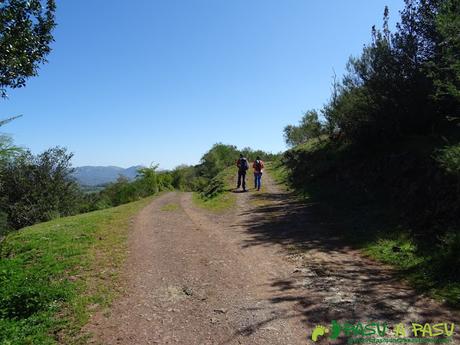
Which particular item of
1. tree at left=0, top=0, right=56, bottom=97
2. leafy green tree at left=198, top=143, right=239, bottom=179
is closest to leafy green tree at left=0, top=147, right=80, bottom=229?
leafy green tree at left=198, top=143, right=239, bottom=179

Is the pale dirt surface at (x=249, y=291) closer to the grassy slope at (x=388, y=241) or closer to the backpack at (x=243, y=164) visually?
the grassy slope at (x=388, y=241)

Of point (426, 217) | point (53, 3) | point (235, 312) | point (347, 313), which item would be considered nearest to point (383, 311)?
point (347, 313)

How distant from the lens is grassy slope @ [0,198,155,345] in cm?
605

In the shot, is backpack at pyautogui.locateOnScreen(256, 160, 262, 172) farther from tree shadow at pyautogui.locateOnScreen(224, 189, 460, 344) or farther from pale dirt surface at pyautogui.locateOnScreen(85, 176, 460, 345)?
pale dirt surface at pyautogui.locateOnScreen(85, 176, 460, 345)

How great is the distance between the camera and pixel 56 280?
27.5ft

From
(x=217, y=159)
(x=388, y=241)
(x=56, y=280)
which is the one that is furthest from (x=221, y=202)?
(x=217, y=159)

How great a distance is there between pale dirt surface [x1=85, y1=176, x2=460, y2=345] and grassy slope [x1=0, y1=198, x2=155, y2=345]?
45cm

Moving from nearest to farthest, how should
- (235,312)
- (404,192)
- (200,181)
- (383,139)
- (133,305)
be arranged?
1. (235,312)
2. (133,305)
3. (404,192)
4. (383,139)
5. (200,181)

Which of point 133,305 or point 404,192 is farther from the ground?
point 404,192

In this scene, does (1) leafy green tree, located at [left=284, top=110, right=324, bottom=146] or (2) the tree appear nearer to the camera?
(2) the tree

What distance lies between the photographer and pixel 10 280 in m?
8.92

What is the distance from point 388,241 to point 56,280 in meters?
8.03

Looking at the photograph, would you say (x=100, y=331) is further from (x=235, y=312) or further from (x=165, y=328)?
(x=235, y=312)

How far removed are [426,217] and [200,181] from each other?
117 ft
